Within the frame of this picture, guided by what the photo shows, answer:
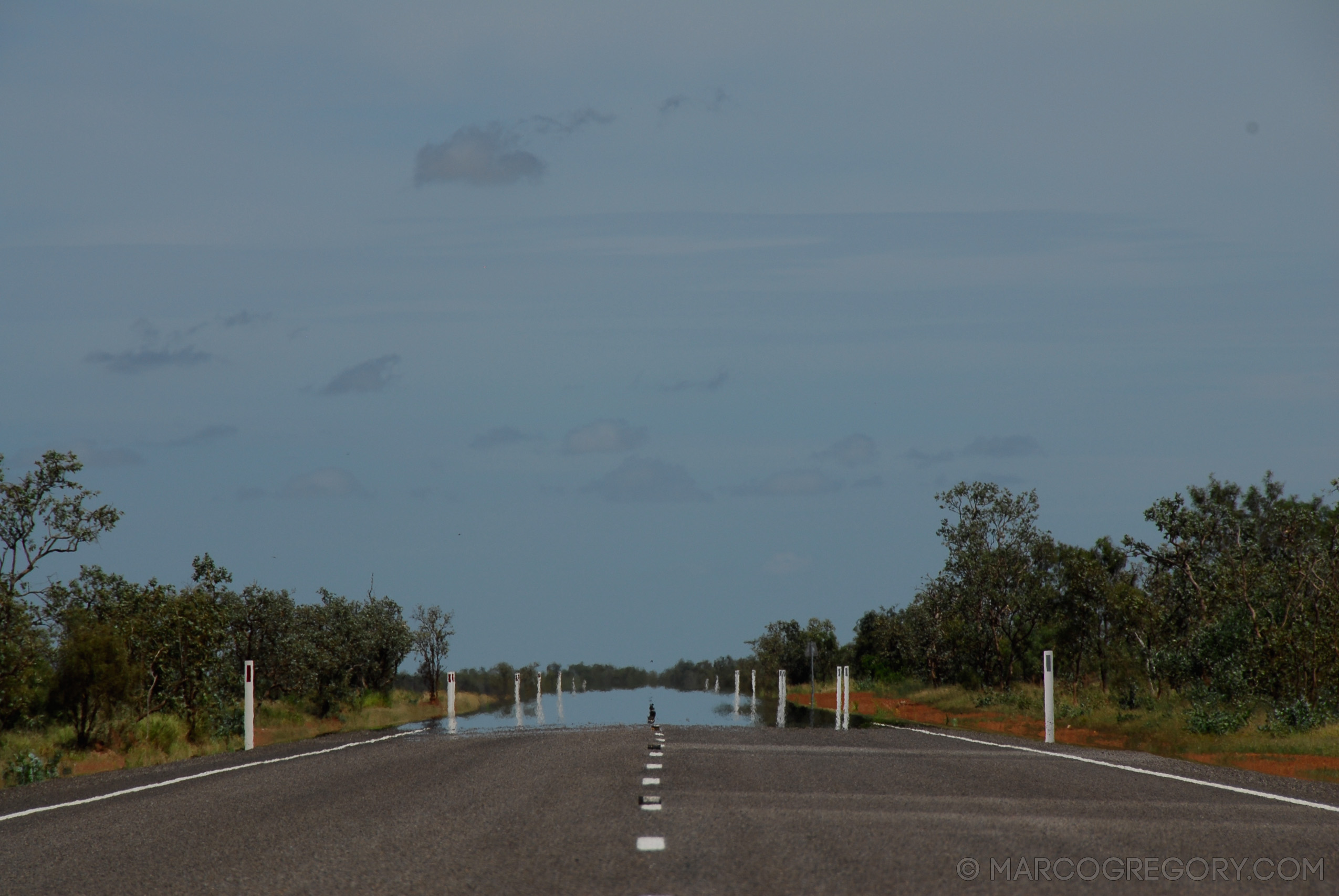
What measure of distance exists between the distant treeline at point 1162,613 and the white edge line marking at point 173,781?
52.5ft

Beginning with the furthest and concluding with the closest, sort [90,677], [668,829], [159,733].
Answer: [159,733], [90,677], [668,829]

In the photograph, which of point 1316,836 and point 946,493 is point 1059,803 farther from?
point 946,493

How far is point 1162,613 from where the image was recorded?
4019 cm

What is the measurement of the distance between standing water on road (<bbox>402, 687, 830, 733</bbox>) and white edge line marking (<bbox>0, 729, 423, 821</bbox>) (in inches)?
251

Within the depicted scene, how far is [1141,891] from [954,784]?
18.7 feet

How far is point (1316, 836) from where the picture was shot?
855cm

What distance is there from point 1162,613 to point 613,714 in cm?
2028

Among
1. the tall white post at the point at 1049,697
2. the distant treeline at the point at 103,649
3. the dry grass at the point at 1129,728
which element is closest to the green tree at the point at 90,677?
the distant treeline at the point at 103,649

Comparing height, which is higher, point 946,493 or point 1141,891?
point 946,493

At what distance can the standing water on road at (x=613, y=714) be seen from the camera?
35.2 meters

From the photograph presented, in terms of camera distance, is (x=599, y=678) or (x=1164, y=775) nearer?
(x=1164, y=775)

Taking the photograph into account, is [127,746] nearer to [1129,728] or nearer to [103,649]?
[103,649]

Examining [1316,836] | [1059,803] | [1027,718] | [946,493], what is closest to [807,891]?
[1316,836]

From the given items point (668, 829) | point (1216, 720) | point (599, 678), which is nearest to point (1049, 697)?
point (1216, 720)
